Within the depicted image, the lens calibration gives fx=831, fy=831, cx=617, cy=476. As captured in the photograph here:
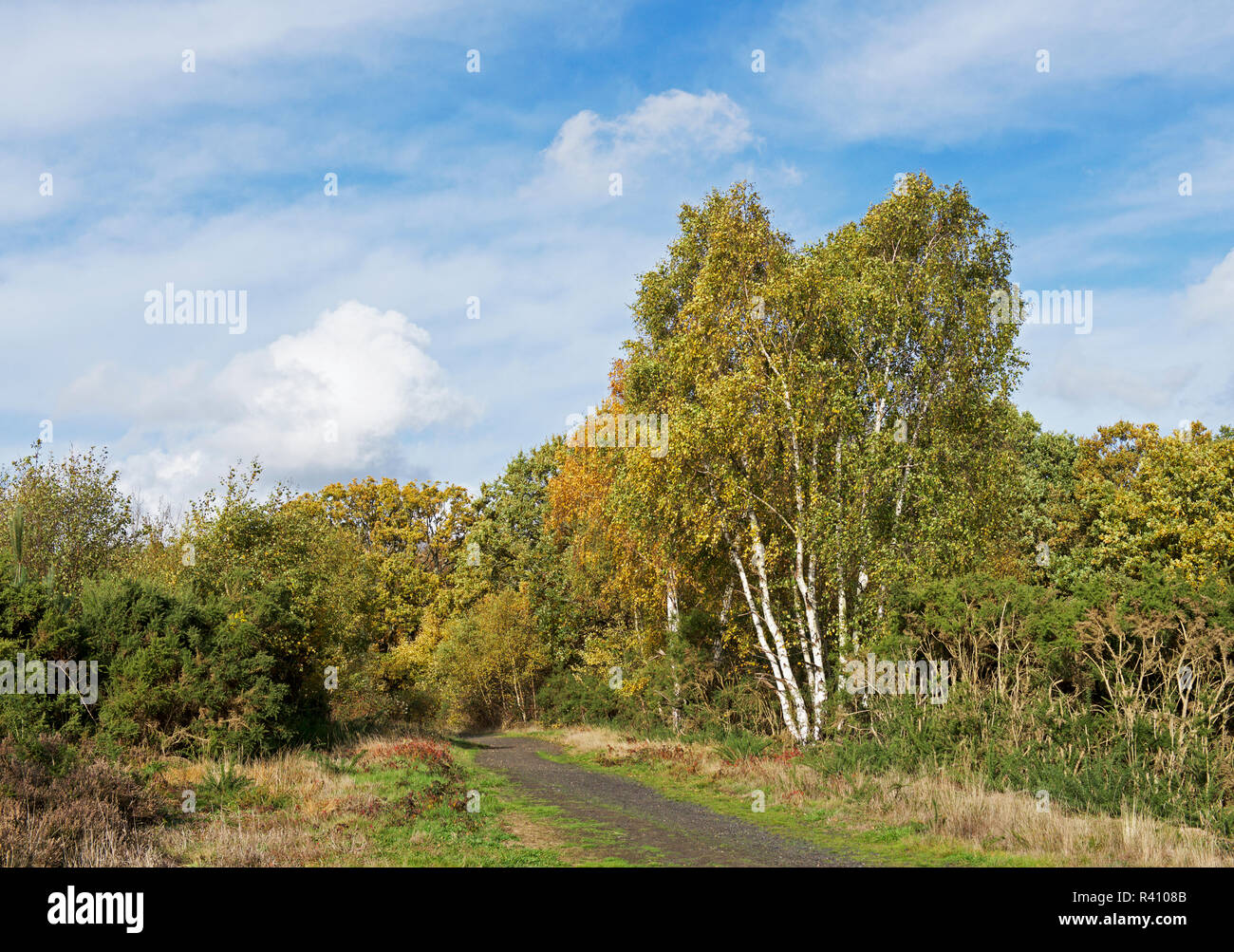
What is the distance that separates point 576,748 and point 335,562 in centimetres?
1168

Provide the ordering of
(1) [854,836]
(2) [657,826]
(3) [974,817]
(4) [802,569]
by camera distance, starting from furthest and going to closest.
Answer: (4) [802,569], (2) [657,826], (1) [854,836], (3) [974,817]

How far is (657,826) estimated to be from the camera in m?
Answer: 13.6

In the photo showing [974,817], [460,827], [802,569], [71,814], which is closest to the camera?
[71,814]

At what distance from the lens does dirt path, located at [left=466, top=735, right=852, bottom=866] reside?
11047 mm

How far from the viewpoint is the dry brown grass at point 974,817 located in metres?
9.86

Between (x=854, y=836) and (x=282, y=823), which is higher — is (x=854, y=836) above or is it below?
below

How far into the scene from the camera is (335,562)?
32.1m

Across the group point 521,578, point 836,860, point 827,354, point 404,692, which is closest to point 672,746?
point 827,354

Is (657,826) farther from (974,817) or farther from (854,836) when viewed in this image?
(974,817)

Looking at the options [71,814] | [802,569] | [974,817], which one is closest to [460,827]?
[71,814]

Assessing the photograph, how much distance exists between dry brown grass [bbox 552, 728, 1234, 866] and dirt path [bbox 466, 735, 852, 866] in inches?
64.5

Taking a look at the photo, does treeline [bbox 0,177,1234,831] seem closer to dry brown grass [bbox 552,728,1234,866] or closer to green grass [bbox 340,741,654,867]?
dry brown grass [bbox 552,728,1234,866]

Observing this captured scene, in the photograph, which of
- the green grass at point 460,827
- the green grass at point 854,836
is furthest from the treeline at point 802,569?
the green grass at point 460,827

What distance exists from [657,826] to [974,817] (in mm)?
4865
